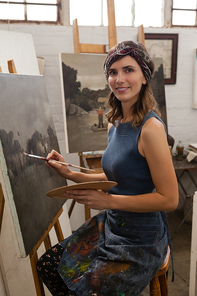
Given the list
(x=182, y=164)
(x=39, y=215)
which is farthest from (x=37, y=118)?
(x=182, y=164)

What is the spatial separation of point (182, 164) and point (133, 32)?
56.2 inches

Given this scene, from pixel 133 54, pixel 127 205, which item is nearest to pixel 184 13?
pixel 133 54

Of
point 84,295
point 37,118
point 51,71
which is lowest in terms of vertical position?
point 84,295

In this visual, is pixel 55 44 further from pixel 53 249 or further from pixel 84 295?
pixel 84 295

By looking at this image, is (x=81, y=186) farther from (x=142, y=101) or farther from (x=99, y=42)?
(x=99, y=42)

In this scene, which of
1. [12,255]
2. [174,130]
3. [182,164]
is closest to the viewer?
[12,255]

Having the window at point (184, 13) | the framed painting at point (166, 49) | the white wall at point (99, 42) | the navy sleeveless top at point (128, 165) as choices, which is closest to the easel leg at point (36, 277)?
the navy sleeveless top at point (128, 165)

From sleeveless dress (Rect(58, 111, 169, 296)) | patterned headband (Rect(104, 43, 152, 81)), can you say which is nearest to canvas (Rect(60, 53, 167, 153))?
sleeveless dress (Rect(58, 111, 169, 296))

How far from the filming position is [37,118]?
134 cm

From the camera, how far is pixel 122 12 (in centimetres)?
288

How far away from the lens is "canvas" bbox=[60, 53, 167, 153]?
213 centimetres

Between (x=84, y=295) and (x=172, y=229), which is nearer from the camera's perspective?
(x=84, y=295)

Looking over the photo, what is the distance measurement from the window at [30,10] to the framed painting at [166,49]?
0.97m

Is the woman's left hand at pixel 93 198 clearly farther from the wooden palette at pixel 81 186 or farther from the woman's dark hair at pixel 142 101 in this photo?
the woman's dark hair at pixel 142 101
